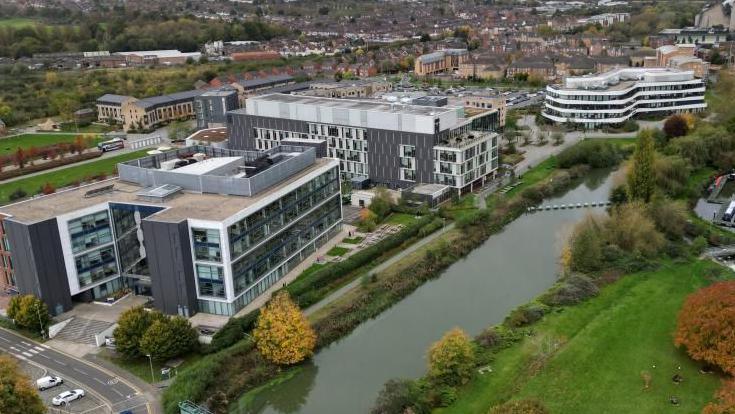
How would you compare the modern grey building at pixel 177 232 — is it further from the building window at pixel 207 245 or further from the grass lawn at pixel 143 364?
the grass lawn at pixel 143 364

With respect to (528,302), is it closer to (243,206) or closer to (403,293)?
(403,293)

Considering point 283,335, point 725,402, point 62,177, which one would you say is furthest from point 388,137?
point 725,402

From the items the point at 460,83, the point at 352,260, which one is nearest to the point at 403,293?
the point at 352,260

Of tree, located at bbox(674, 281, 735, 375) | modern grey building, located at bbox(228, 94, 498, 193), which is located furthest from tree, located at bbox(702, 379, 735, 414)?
modern grey building, located at bbox(228, 94, 498, 193)

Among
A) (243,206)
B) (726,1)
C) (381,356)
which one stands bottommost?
(381,356)

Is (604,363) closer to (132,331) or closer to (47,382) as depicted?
(132,331)

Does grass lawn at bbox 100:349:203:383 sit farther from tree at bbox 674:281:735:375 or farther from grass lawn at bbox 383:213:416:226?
tree at bbox 674:281:735:375
